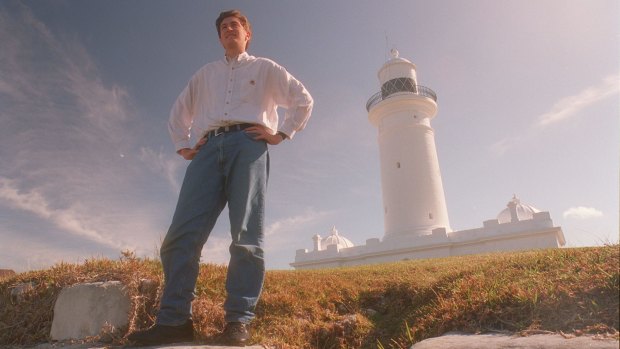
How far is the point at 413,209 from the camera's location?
21.2 metres

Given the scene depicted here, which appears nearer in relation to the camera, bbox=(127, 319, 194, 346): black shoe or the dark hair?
bbox=(127, 319, 194, 346): black shoe

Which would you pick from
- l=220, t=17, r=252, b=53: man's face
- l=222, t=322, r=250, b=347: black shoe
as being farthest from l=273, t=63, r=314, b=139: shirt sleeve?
l=222, t=322, r=250, b=347: black shoe

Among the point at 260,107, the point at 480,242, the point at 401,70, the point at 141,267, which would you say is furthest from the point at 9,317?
the point at 401,70

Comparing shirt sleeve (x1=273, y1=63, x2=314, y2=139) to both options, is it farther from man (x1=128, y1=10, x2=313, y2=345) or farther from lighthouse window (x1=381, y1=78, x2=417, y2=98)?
lighthouse window (x1=381, y1=78, x2=417, y2=98)

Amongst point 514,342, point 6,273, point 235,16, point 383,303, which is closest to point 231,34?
point 235,16

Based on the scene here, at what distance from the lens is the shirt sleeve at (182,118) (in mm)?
3777

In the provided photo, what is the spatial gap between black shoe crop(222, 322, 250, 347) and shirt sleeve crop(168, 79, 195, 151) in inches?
66.0

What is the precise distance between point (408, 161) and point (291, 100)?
62.5 feet

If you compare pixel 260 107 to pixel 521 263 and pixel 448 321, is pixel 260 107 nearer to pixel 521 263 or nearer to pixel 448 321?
pixel 448 321

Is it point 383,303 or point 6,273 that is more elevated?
point 6,273

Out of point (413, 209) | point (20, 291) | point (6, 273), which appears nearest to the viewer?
point (20, 291)

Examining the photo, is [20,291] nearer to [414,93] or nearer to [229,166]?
[229,166]

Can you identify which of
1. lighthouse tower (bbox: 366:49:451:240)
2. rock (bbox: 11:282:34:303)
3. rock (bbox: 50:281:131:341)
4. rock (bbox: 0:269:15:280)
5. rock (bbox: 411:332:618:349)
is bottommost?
rock (bbox: 411:332:618:349)

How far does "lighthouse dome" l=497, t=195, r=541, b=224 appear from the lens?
19.0 meters
